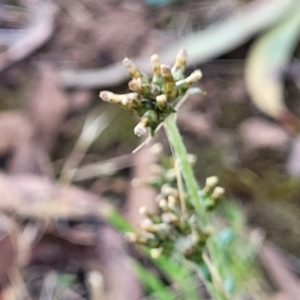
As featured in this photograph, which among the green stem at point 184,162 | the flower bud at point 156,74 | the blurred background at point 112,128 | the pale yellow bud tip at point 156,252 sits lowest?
the blurred background at point 112,128

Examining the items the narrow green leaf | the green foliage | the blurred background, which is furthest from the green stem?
the narrow green leaf

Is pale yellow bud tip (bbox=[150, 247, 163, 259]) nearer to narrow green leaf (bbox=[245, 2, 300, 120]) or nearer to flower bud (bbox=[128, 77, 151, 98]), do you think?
flower bud (bbox=[128, 77, 151, 98])

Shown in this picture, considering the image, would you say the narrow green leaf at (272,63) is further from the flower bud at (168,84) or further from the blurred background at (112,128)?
the flower bud at (168,84)

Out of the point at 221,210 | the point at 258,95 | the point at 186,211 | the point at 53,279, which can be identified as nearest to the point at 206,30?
the point at 258,95

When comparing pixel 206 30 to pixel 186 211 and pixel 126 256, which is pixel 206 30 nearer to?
pixel 126 256

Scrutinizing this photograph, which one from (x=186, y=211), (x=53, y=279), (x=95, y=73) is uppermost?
(x=186, y=211)

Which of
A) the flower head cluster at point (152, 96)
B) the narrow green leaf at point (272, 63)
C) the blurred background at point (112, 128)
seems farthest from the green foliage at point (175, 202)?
the narrow green leaf at point (272, 63)
